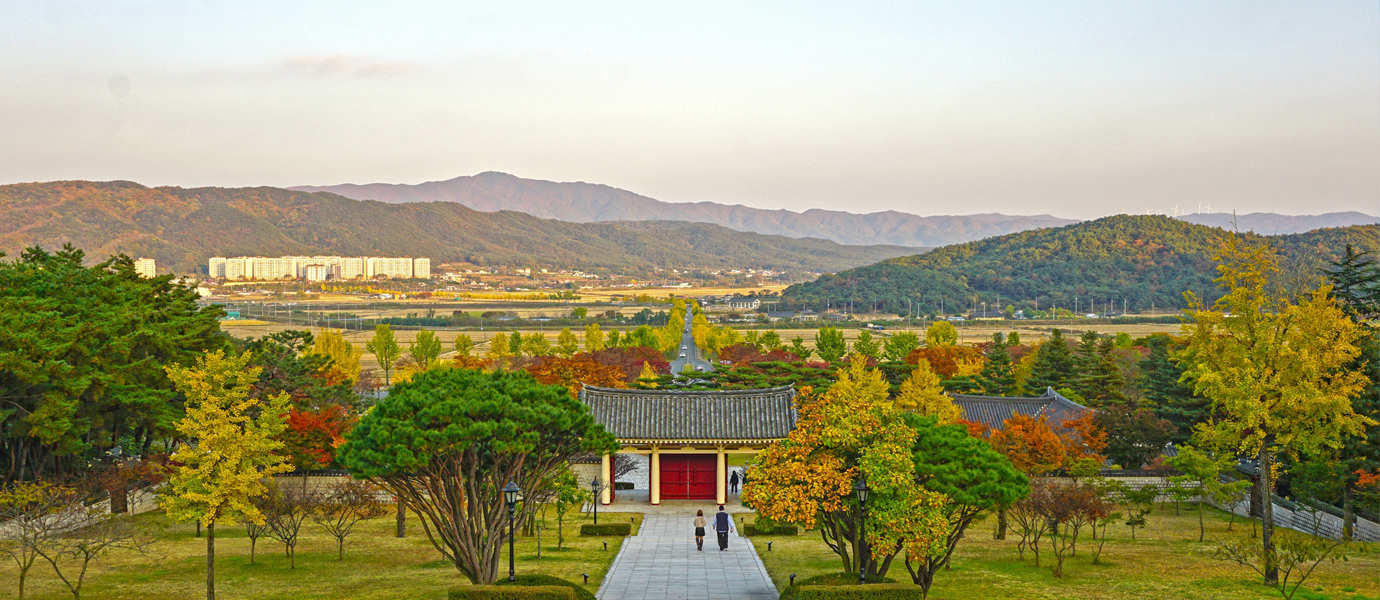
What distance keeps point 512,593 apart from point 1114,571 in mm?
13008

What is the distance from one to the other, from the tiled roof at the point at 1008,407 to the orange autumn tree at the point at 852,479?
2262 cm

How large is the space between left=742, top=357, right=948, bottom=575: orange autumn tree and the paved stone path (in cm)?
222

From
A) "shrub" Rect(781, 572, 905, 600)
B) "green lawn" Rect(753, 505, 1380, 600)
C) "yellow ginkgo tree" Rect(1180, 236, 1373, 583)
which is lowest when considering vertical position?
"green lawn" Rect(753, 505, 1380, 600)

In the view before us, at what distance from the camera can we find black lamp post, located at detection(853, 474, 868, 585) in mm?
16266

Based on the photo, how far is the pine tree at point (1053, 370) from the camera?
45.8m

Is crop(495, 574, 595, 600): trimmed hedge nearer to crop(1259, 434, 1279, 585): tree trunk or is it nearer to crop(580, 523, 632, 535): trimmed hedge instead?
crop(580, 523, 632, 535): trimmed hedge

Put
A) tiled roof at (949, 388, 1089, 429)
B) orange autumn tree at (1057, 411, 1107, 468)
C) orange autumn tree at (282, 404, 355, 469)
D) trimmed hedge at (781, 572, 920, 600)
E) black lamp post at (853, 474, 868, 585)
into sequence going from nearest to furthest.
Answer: trimmed hedge at (781, 572, 920, 600) < black lamp post at (853, 474, 868, 585) < orange autumn tree at (282, 404, 355, 469) < orange autumn tree at (1057, 411, 1107, 468) < tiled roof at (949, 388, 1089, 429)

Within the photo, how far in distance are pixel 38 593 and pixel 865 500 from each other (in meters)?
15.3

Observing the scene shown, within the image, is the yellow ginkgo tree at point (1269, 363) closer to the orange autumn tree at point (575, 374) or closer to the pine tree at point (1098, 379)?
the pine tree at point (1098, 379)

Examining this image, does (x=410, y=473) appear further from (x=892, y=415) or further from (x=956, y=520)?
(x=956, y=520)

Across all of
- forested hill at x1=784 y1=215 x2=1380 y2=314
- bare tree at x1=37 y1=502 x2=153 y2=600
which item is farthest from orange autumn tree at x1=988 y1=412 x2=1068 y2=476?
forested hill at x1=784 y1=215 x2=1380 y2=314

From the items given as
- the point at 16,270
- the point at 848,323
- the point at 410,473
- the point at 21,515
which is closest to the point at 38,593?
the point at 21,515

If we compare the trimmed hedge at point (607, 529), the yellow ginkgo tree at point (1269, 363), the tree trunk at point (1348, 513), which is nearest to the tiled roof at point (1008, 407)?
the tree trunk at point (1348, 513)

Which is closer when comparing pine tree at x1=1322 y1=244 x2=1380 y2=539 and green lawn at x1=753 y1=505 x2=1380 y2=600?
green lawn at x1=753 y1=505 x2=1380 y2=600
